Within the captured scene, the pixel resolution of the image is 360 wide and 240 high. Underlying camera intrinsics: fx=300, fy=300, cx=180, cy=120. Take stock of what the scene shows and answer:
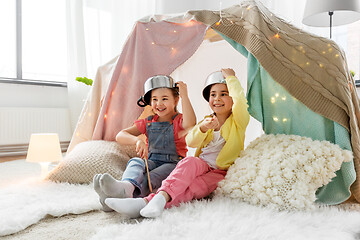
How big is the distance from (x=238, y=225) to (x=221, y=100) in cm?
57

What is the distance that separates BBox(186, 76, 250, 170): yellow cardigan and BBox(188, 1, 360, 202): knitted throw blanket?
5.8 inches

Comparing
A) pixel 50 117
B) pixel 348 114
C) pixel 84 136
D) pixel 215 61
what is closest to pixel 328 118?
pixel 348 114

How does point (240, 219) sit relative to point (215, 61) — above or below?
below

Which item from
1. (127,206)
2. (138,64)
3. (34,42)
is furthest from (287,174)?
(34,42)

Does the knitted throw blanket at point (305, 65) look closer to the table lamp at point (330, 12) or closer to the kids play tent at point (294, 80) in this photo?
the kids play tent at point (294, 80)

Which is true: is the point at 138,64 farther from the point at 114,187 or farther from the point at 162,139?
the point at 114,187

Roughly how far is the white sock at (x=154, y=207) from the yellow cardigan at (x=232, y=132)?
30 centimetres

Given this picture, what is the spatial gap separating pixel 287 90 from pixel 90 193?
870 millimetres

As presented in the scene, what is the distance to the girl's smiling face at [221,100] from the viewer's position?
4.12 feet

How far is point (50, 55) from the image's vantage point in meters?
3.31

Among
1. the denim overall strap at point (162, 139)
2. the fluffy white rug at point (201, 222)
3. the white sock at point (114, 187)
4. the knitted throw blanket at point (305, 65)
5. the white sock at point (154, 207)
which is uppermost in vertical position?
the knitted throw blanket at point (305, 65)

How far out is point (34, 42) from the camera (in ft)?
10.5

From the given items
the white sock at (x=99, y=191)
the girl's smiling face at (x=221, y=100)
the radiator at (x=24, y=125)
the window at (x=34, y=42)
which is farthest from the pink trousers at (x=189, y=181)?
the window at (x=34, y=42)

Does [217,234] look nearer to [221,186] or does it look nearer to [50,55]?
[221,186]
